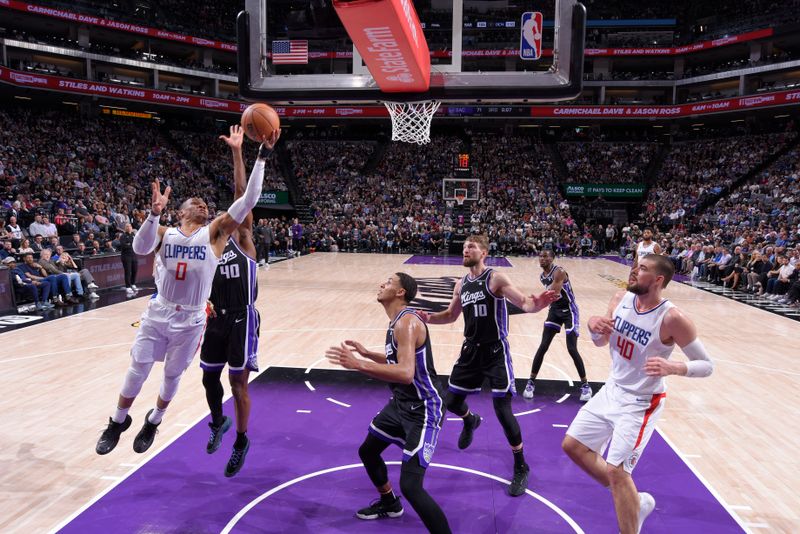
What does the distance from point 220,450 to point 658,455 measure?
3.81 m

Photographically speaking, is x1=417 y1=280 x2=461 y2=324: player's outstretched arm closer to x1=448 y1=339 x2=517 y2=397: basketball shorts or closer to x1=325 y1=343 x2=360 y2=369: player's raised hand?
x1=448 y1=339 x2=517 y2=397: basketball shorts

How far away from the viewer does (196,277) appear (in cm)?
420

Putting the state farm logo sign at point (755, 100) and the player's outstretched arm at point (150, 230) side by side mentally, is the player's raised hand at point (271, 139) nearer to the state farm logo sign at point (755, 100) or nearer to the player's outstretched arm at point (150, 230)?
the player's outstretched arm at point (150, 230)

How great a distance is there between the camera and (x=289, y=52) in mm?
9023

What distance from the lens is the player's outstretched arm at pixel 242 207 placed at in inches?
157

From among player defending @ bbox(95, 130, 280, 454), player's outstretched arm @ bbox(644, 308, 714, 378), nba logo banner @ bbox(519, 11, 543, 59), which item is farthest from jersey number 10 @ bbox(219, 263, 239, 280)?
nba logo banner @ bbox(519, 11, 543, 59)

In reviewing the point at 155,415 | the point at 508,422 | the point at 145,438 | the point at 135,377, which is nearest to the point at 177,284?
the point at 135,377

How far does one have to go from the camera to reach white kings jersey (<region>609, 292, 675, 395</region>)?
3.61 m

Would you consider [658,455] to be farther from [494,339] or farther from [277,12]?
[277,12]

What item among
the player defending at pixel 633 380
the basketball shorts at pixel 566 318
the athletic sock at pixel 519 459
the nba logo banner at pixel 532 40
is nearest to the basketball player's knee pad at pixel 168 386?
the athletic sock at pixel 519 459

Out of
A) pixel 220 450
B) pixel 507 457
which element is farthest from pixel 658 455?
pixel 220 450

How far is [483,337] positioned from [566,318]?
83.0 inches

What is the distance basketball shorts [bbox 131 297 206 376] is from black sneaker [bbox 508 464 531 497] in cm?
262

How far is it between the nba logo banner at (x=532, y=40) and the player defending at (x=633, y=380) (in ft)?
19.0
